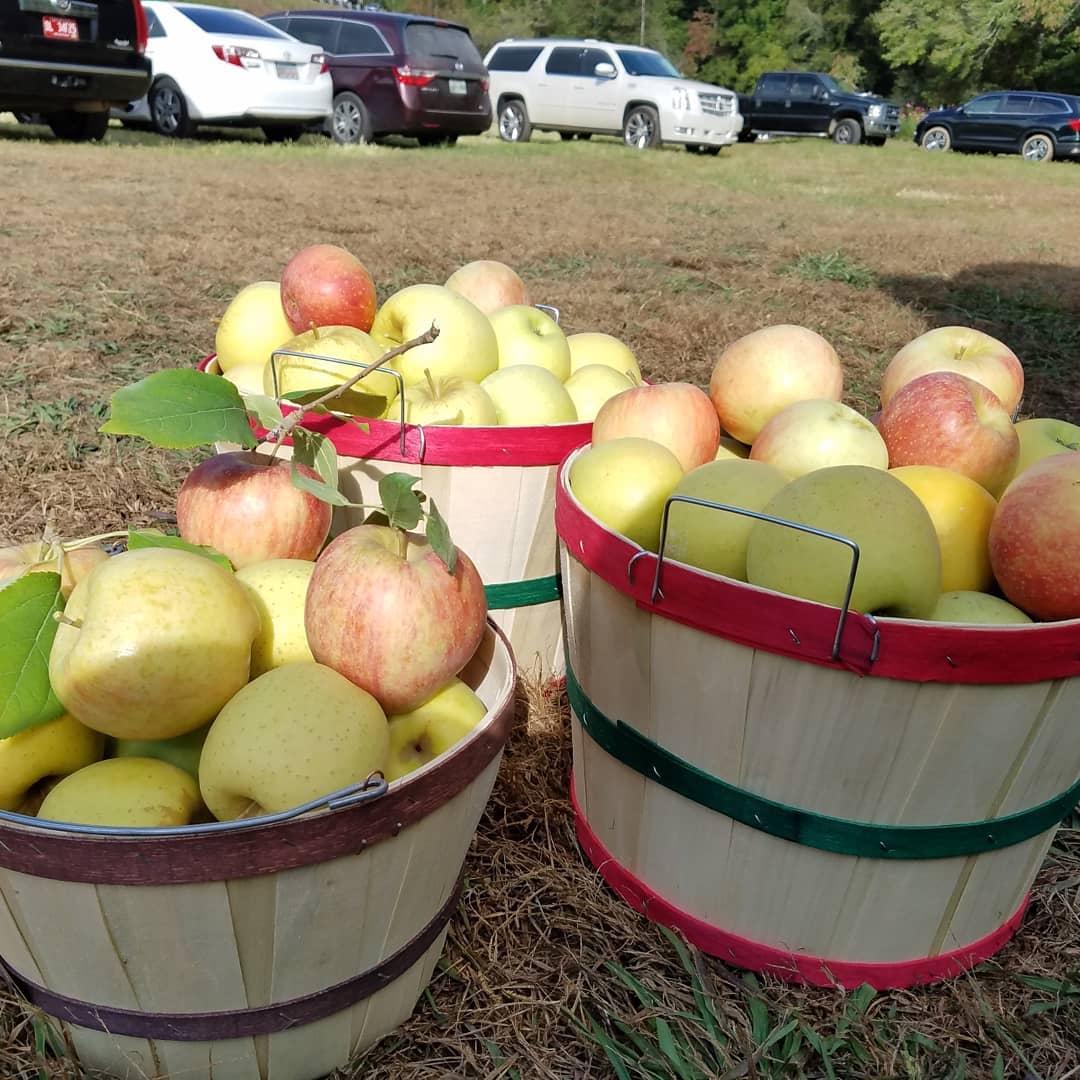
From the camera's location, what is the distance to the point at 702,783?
1.63m

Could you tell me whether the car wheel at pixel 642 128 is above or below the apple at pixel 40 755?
below

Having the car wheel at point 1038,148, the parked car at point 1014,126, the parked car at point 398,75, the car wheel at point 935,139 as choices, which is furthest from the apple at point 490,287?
the car wheel at point 935,139

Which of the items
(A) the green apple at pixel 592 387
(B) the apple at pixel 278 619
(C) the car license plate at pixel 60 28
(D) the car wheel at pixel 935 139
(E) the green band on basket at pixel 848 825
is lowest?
(D) the car wheel at pixel 935 139

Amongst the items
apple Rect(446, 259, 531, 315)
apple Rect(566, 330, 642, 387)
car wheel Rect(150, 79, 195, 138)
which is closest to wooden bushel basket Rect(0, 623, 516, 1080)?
apple Rect(566, 330, 642, 387)

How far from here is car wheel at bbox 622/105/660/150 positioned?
15828mm

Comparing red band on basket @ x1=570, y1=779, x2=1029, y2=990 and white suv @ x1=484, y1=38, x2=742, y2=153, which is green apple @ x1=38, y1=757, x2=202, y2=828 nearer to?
red band on basket @ x1=570, y1=779, x2=1029, y2=990

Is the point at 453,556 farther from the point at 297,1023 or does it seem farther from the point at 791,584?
the point at 297,1023

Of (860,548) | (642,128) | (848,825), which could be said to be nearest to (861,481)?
(860,548)

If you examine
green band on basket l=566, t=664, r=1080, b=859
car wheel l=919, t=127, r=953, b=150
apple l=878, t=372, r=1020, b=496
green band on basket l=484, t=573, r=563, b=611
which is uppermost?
apple l=878, t=372, r=1020, b=496

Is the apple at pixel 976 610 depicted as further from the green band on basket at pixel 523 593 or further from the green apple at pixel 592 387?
the green apple at pixel 592 387

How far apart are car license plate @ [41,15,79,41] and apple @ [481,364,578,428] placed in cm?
902

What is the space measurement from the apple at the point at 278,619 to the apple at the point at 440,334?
31.8 inches

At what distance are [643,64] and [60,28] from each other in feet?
33.4

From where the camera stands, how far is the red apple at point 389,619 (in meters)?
1.51
